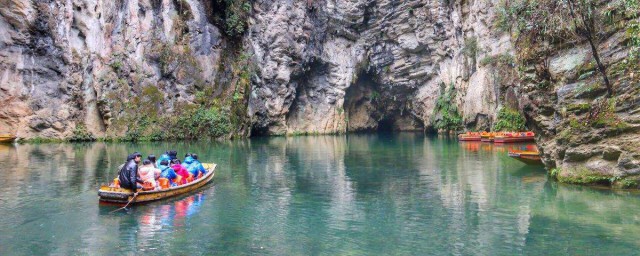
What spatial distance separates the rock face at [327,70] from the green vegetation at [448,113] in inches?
23.8

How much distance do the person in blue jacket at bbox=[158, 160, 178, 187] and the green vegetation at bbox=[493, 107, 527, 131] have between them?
105 feet

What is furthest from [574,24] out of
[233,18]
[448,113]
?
[448,113]

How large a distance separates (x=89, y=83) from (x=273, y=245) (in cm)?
3596

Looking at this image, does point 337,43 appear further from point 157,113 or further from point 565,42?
point 565,42

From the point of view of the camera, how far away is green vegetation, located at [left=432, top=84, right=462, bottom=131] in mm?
50875

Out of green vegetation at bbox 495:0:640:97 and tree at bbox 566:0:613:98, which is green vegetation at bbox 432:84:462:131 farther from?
tree at bbox 566:0:613:98

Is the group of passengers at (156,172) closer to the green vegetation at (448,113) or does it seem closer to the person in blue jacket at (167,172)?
the person in blue jacket at (167,172)

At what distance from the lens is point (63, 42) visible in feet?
126

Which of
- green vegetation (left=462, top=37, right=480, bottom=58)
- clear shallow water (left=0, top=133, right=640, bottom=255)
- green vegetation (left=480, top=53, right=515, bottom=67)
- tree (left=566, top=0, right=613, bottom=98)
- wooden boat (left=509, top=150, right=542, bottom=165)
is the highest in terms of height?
green vegetation (left=462, top=37, right=480, bottom=58)

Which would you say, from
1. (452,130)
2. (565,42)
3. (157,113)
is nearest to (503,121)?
(452,130)

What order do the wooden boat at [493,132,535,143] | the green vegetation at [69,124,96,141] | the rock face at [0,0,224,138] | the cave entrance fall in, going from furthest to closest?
the cave entrance
the green vegetation at [69,124,96,141]
the rock face at [0,0,224,138]
the wooden boat at [493,132,535,143]

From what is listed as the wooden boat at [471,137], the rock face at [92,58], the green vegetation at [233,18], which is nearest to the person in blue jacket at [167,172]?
the rock face at [92,58]

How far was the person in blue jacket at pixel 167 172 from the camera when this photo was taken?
14.5 meters

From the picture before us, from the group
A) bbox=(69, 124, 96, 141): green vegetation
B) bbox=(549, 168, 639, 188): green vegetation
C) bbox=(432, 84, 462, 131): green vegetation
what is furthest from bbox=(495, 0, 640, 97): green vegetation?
bbox=(432, 84, 462, 131): green vegetation
